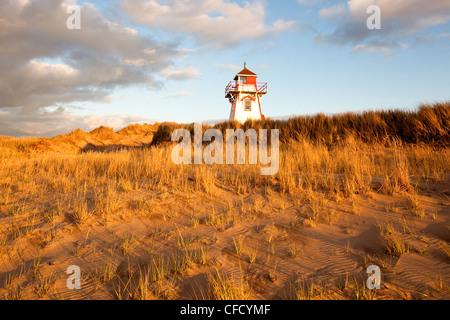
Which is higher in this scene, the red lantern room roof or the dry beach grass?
the red lantern room roof

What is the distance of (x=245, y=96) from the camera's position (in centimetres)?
3400

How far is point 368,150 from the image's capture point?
398 inches

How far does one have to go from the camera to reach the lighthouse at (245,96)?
3362 centimetres

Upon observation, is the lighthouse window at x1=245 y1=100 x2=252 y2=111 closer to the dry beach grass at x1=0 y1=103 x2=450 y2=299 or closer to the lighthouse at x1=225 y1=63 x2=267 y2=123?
the lighthouse at x1=225 y1=63 x2=267 y2=123

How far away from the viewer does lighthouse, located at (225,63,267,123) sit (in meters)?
33.6

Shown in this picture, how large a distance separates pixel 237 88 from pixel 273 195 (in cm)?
3016

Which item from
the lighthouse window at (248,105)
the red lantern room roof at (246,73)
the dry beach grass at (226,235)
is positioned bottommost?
the dry beach grass at (226,235)

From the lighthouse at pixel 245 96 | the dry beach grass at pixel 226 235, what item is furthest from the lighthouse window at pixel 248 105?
the dry beach grass at pixel 226 235

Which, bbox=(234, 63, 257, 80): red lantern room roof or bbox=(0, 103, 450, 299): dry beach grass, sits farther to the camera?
bbox=(234, 63, 257, 80): red lantern room roof

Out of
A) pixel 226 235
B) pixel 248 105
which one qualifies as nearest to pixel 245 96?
pixel 248 105

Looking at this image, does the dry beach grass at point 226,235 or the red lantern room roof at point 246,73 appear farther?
the red lantern room roof at point 246,73

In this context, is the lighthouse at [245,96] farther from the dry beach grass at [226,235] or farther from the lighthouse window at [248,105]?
the dry beach grass at [226,235]

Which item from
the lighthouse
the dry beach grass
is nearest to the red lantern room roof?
the lighthouse
